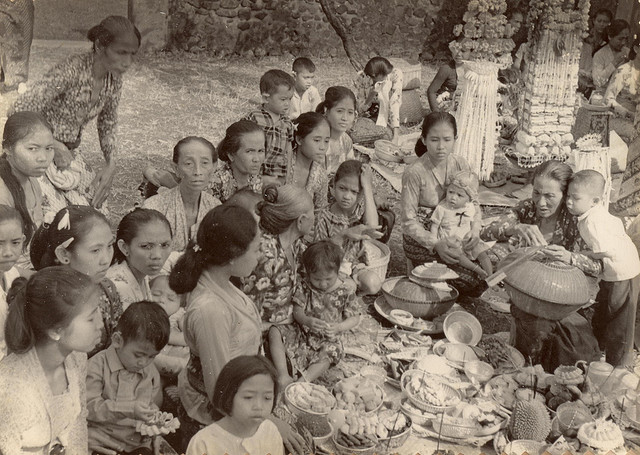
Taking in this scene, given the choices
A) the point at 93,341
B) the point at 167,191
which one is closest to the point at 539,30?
the point at 167,191

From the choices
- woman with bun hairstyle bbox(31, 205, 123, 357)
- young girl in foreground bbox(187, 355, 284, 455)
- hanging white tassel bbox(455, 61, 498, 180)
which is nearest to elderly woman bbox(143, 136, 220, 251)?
woman with bun hairstyle bbox(31, 205, 123, 357)

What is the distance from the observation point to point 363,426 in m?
4.31

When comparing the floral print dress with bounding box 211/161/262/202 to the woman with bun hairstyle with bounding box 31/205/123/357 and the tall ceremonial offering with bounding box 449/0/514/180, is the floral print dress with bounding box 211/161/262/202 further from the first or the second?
the tall ceremonial offering with bounding box 449/0/514/180

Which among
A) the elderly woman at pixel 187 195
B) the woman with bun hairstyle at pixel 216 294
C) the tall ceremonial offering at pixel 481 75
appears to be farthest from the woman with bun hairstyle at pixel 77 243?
the tall ceremonial offering at pixel 481 75

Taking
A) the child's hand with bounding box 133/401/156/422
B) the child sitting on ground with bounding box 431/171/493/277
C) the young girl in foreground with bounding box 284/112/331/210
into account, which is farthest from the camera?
the child sitting on ground with bounding box 431/171/493/277

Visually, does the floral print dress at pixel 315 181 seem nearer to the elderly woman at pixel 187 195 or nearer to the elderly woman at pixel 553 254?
the elderly woman at pixel 187 195

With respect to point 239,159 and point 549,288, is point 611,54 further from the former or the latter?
point 239,159

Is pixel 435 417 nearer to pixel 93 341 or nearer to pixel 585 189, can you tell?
pixel 585 189

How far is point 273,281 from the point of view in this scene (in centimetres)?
456

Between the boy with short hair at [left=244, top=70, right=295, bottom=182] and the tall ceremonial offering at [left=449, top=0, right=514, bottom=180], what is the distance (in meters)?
1.37

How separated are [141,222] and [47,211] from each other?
55 cm

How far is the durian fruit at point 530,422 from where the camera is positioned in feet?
14.5

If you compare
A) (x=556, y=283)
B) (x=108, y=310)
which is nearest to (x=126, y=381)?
(x=108, y=310)

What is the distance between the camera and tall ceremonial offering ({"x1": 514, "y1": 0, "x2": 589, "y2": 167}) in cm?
633
